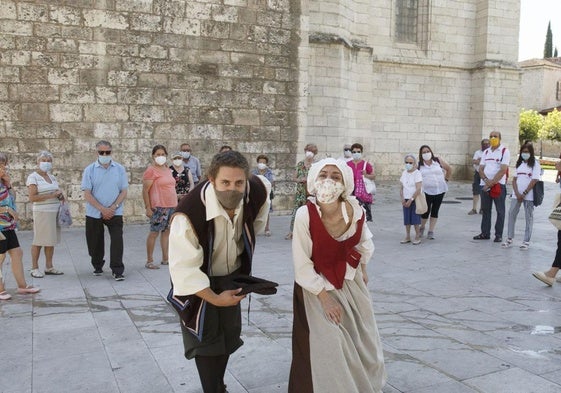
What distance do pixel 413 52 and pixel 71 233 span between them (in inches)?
545

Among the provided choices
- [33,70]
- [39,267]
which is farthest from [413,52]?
[39,267]

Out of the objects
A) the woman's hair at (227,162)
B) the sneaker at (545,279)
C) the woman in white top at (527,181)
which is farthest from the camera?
the woman in white top at (527,181)

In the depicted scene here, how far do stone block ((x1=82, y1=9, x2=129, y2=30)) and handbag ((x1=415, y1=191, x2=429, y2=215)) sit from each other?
6.56 metres

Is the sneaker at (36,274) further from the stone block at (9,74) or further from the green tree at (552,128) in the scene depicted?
the green tree at (552,128)

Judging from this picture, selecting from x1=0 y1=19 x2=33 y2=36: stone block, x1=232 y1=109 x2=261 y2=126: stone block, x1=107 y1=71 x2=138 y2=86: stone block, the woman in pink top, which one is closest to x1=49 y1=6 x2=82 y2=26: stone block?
x1=0 y1=19 x2=33 y2=36: stone block

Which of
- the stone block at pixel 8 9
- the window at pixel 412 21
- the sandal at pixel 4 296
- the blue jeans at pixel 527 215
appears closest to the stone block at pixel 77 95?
the stone block at pixel 8 9

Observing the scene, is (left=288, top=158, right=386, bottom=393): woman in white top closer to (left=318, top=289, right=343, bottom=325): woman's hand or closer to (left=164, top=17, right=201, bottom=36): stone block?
(left=318, top=289, right=343, bottom=325): woman's hand

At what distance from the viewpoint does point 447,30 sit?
19.3m

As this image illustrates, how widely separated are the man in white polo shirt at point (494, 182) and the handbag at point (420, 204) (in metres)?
1.16

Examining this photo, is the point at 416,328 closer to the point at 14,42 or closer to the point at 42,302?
the point at 42,302

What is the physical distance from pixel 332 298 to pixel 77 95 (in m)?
8.44

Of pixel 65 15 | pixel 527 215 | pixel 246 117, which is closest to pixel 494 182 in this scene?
pixel 527 215

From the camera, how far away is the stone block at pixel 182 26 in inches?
421

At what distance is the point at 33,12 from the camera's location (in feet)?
31.7
